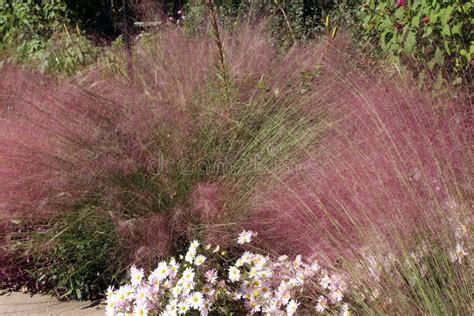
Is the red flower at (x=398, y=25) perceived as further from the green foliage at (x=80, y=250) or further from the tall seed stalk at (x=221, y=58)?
the green foliage at (x=80, y=250)

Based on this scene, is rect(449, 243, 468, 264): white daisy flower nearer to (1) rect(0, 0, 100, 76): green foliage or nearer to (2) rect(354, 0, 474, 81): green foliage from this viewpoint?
(2) rect(354, 0, 474, 81): green foliage

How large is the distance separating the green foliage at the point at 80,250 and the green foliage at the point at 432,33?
227 cm

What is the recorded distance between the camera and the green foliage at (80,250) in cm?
351


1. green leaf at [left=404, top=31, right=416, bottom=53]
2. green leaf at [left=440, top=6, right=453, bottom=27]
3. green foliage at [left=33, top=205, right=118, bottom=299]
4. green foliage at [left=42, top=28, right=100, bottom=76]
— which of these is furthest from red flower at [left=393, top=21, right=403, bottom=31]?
green foliage at [left=42, top=28, right=100, bottom=76]

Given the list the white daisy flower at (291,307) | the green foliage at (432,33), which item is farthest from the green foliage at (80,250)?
the green foliage at (432,33)

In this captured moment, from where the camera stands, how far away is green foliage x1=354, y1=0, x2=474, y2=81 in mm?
4438

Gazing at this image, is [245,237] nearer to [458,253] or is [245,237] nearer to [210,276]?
[210,276]

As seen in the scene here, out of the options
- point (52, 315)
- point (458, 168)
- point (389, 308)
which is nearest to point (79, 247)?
point (52, 315)

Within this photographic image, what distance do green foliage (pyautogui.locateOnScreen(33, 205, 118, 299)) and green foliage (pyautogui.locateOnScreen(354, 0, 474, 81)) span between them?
227 centimetres

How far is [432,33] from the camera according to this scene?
4.71 metres

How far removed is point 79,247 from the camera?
351 cm

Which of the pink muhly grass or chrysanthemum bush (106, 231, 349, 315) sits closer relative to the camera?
the pink muhly grass

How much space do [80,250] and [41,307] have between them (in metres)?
0.37

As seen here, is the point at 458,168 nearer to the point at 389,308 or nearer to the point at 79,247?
the point at 389,308
